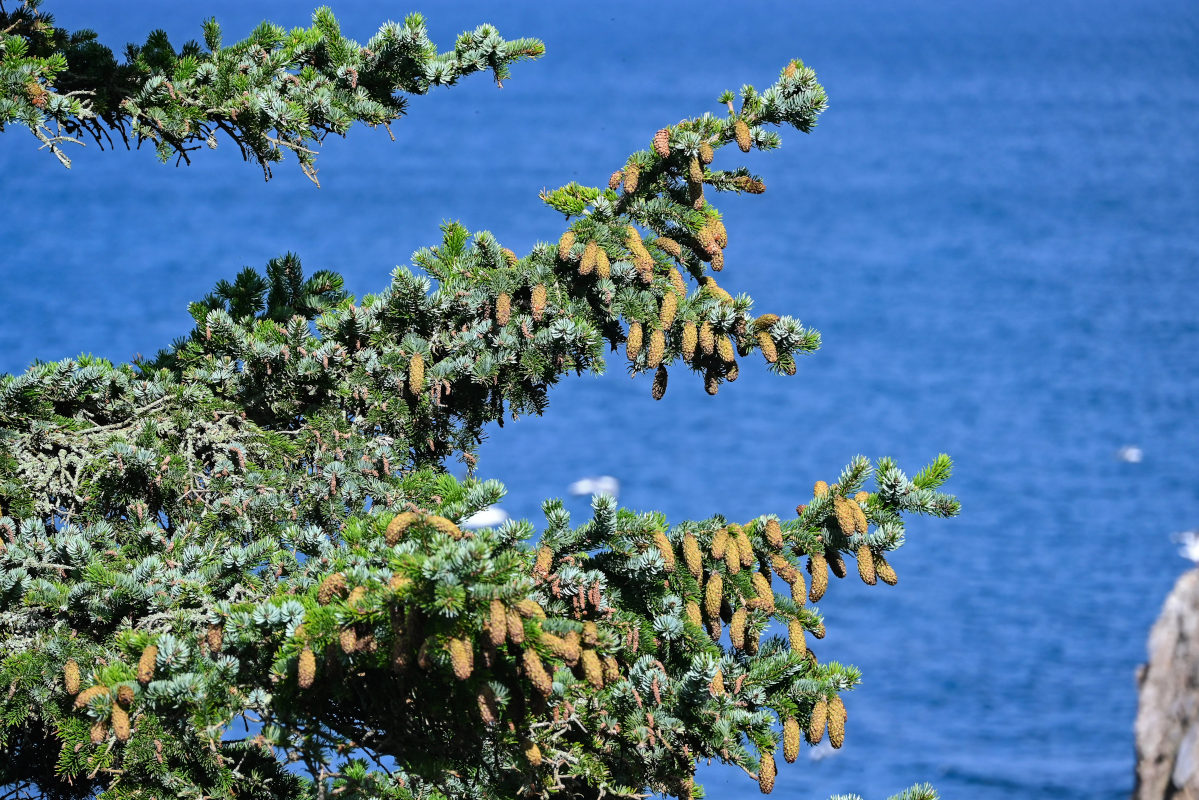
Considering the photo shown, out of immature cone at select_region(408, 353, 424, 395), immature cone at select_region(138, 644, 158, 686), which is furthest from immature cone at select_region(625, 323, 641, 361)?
immature cone at select_region(138, 644, 158, 686)

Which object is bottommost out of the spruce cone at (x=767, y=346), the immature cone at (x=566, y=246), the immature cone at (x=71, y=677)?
the immature cone at (x=71, y=677)

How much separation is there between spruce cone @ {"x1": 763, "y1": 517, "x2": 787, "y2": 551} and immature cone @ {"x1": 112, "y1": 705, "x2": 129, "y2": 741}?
164 cm

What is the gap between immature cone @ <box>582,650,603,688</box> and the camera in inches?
113

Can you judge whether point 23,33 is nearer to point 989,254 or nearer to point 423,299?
point 423,299

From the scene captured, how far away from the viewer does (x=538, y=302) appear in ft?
13.8

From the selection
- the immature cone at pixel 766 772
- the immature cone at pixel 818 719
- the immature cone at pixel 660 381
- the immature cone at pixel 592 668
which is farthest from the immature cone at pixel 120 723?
the immature cone at pixel 660 381

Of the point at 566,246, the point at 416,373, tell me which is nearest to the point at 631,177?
the point at 566,246

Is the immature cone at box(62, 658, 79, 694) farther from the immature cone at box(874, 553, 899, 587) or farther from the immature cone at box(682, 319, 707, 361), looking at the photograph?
the immature cone at box(874, 553, 899, 587)

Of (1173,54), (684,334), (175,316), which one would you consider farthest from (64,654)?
(1173,54)

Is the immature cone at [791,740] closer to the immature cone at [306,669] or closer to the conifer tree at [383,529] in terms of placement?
the conifer tree at [383,529]

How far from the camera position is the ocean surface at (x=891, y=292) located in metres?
16.6

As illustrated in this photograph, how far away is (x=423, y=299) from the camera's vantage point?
440 centimetres

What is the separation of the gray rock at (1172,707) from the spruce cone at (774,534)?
1251 mm

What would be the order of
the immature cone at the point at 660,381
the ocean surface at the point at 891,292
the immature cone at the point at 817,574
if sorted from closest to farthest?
1. the immature cone at the point at 817,574
2. the immature cone at the point at 660,381
3. the ocean surface at the point at 891,292
